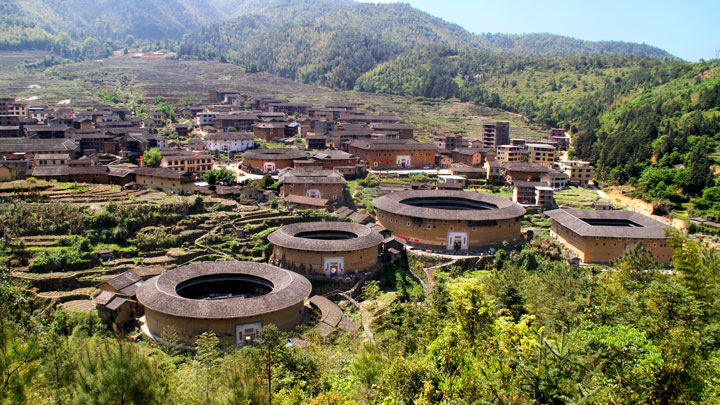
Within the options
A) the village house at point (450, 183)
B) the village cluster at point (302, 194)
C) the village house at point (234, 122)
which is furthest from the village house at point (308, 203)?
the village house at point (234, 122)

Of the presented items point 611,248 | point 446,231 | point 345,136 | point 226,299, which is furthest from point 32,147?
point 611,248

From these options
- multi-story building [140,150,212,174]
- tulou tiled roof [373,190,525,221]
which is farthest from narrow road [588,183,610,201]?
multi-story building [140,150,212,174]

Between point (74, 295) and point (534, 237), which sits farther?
point (534, 237)

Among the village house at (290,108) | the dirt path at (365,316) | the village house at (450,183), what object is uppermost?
→ the village house at (290,108)

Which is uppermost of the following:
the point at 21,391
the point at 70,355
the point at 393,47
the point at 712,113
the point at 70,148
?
the point at 393,47

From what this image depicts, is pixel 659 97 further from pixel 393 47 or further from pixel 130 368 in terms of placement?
pixel 393 47

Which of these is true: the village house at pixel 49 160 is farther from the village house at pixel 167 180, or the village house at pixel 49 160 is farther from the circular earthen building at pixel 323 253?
the circular earthen building at pixel 323 253

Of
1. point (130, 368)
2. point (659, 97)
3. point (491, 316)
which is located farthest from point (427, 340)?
point (659, 97)
